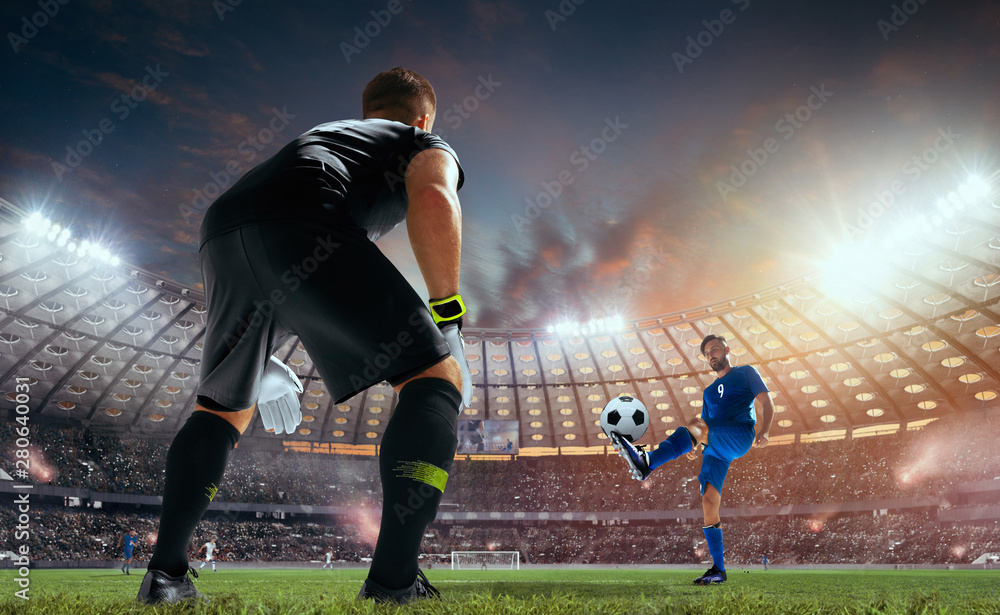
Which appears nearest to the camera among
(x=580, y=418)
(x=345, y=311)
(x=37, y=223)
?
(x=345, y=311)

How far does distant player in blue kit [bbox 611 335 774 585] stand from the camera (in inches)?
210

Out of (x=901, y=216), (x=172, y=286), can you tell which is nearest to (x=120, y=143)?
(x=172, y=286)

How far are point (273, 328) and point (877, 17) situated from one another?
21526 mm

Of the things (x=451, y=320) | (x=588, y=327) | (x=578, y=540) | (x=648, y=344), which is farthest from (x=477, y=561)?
(x=451, y=320)

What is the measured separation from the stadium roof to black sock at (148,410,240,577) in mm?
23909

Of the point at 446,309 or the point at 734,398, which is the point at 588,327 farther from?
the point at 446,309

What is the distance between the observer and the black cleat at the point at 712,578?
4960 millimetres

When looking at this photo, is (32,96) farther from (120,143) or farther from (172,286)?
(172,286)

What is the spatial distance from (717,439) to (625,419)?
3.58 ft

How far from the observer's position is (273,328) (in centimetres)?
220

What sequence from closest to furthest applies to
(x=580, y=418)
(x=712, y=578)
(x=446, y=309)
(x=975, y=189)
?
(x=446, y=309) < (x=712, y=578) < (x=975, y=189) < (x=580, y=418)

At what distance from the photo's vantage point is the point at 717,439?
18.0 feet

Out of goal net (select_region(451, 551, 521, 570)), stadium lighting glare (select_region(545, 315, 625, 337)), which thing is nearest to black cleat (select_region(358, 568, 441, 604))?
stadium lighting glare (select_region(545, 315, 625, 337))

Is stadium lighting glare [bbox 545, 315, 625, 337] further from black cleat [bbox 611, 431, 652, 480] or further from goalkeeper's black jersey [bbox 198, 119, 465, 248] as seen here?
goalkeeper's black jersey [bbox 198, 119, 465, 248]
